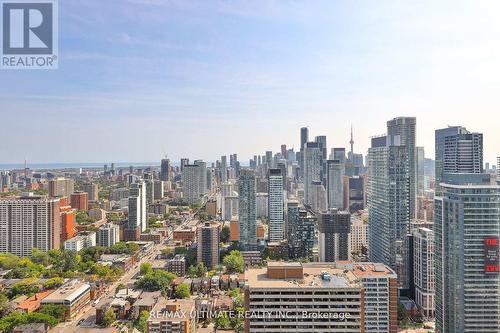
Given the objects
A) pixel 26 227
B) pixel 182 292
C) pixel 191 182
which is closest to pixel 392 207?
pixel 182 292

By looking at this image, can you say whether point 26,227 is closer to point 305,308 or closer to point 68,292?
point 68,292

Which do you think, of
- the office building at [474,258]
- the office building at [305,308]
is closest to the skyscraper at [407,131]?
the office building at [474,258]


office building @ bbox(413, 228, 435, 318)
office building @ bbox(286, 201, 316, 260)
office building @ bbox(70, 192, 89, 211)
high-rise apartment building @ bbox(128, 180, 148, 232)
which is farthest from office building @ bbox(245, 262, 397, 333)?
office building @ bbox(70, 192, 89, 211)

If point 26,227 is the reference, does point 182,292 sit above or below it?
below

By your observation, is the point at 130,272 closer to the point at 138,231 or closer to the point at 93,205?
the point at 138,231

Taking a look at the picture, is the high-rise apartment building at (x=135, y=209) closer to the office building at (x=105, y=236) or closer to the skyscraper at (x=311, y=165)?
the office building at (x=105, y=236)

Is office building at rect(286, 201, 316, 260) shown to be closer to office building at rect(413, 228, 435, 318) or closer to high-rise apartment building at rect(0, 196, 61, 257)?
office building at rect(413, 228, 435, 318)
